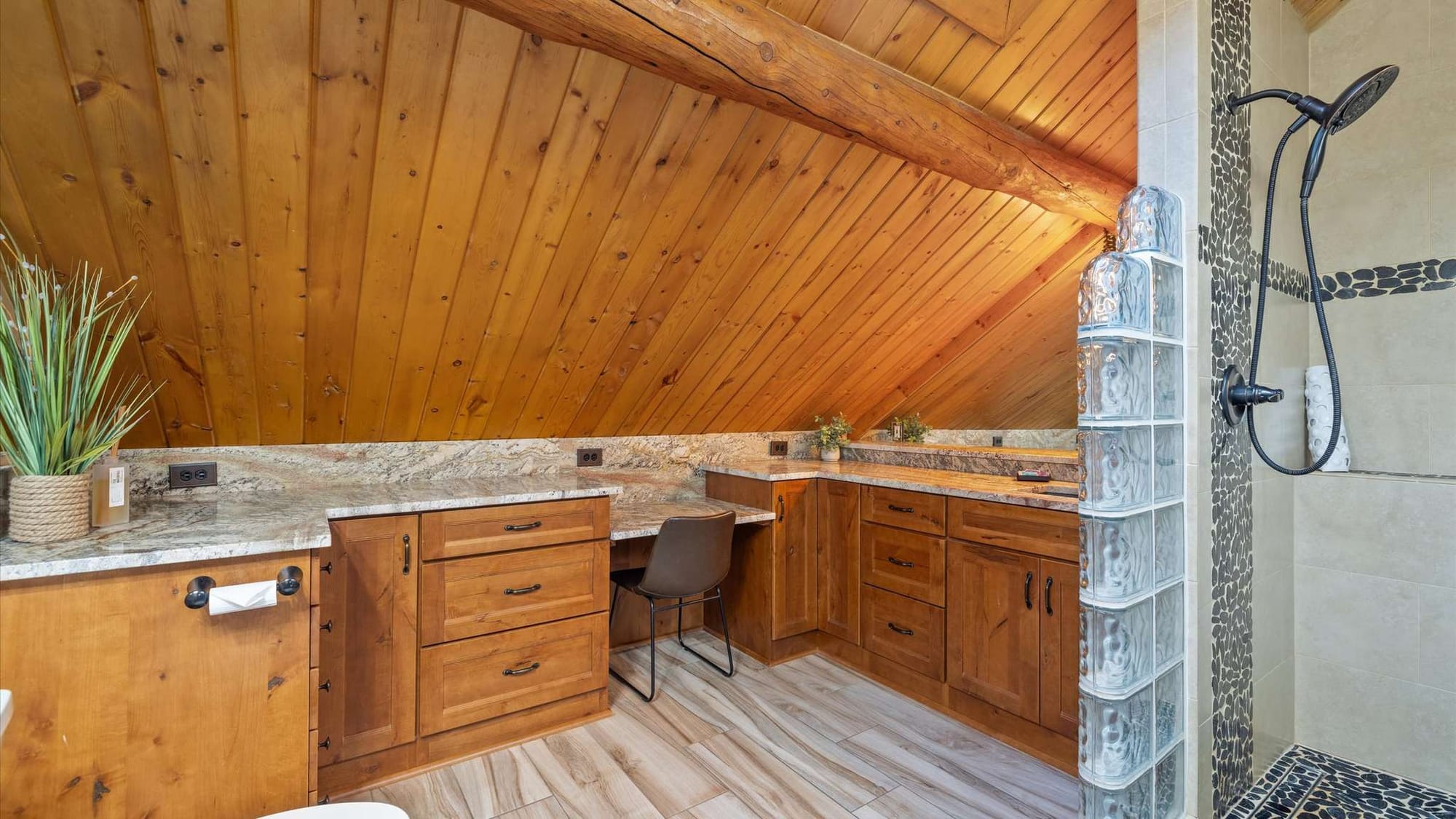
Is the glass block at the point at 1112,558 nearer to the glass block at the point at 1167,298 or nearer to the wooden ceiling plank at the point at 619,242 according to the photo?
the glass block at the point at 1167,298

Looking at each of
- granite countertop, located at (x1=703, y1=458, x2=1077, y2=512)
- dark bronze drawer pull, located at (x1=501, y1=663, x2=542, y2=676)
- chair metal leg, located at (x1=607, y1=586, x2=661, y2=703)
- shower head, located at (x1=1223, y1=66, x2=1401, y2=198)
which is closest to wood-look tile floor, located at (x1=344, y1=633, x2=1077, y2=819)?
chair metal leg, located at (x1=607, y1=586, x2=661, y2=703)

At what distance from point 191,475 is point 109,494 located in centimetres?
71

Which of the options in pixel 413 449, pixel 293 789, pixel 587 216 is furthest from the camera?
pixel 413 449

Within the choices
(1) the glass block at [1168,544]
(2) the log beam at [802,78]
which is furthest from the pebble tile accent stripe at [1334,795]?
(2) the log beam at [802,78]

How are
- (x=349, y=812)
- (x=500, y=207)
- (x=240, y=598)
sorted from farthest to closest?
(x=500, y=207) < (x=240, y=598) < (x=349, y=812)

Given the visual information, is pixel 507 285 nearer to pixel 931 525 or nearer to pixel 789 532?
pixel 789 532

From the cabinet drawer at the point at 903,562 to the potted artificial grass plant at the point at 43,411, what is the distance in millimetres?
2697

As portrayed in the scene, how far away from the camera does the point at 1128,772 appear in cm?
147

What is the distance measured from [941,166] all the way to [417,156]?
180cm

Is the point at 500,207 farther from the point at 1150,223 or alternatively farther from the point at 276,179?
the point at 1150,223

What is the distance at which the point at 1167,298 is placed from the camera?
62.5 inches

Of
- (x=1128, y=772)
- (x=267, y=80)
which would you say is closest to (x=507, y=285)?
(x=267, y=80)

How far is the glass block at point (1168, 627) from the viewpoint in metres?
1.57

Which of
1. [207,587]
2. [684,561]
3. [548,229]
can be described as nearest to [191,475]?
[207,587]
